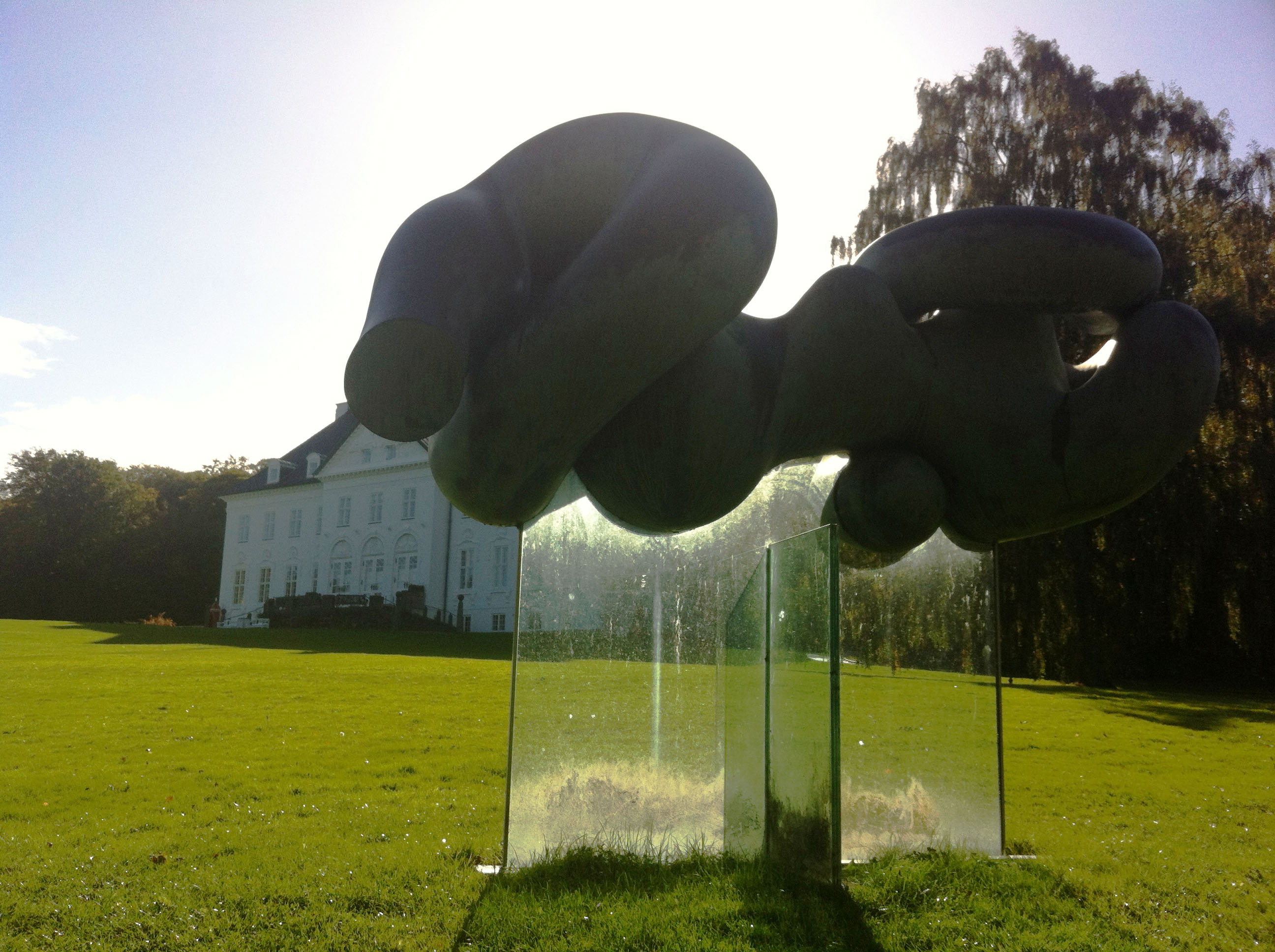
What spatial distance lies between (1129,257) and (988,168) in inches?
522

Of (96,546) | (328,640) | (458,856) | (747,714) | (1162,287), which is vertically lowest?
(458,856)

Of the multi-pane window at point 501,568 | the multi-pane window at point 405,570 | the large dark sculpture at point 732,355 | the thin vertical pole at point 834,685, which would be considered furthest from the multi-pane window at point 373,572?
the large dark sculpture at point 732,355

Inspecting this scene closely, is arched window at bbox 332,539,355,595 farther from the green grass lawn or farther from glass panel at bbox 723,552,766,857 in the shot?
glass panel at bbox 723,552,766,857

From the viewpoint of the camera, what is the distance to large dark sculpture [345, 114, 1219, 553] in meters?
2.68

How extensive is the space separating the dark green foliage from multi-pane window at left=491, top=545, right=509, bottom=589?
822 inches

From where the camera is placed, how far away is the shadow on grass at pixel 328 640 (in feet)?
68.6

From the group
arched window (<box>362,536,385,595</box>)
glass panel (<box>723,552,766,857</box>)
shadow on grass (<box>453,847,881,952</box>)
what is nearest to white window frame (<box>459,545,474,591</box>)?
arched window (<box>362,536,385,595</box>)

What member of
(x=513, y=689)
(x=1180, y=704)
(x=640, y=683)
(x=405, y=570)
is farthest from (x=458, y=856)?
(x=405, y=570)

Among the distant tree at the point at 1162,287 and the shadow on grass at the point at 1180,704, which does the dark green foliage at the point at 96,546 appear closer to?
the distant tree at the point at 1162,287

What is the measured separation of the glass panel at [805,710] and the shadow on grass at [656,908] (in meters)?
0.17

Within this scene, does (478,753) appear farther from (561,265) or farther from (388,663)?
(388,663)

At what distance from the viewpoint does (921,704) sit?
513cm

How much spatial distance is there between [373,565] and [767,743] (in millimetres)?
35201

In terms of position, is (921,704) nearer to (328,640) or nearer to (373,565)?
(328,640)
